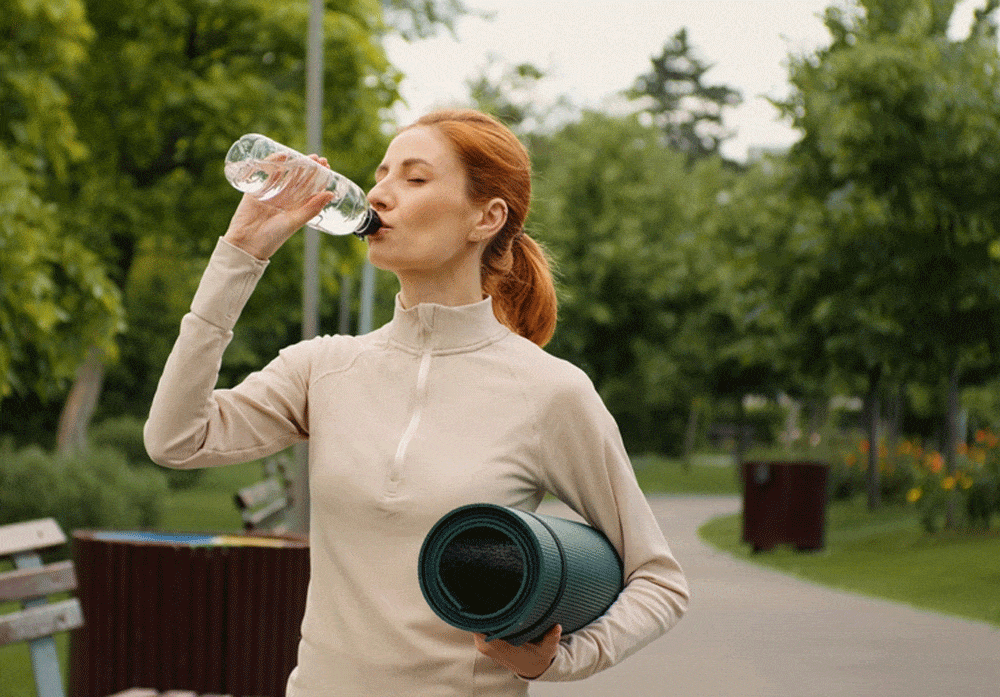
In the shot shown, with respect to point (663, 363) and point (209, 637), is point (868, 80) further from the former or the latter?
point (663, 363)

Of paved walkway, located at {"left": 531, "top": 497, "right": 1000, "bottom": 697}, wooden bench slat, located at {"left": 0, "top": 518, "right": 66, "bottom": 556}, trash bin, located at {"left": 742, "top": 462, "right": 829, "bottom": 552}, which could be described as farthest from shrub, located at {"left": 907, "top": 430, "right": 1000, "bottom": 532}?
wooden bench slat, located at {"left": 0, "top": 518, "right": 66, "bottom": 556}

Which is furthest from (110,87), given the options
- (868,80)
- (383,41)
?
(868,80)

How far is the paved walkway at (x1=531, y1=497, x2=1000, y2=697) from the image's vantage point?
8.24 m

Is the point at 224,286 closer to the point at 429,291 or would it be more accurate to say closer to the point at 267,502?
the point at 429,291

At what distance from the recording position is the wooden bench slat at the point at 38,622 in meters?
4.70

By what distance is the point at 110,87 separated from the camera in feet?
53.5

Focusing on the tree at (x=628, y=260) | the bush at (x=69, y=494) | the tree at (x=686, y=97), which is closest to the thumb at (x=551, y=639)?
the bush at (x=69, y=494)

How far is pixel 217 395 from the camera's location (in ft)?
7.95

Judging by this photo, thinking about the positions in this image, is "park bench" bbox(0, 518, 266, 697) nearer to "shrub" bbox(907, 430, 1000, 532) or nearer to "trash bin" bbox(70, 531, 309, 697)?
"trash bin" bbox(70, 531, 309, 697)

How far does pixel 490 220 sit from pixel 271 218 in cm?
46

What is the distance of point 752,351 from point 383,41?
32.2ft

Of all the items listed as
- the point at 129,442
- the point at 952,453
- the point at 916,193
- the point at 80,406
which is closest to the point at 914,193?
the point at 916,193

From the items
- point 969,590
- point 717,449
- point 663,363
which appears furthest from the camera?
point 717,449

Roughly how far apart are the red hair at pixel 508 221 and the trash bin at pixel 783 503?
13.9m
